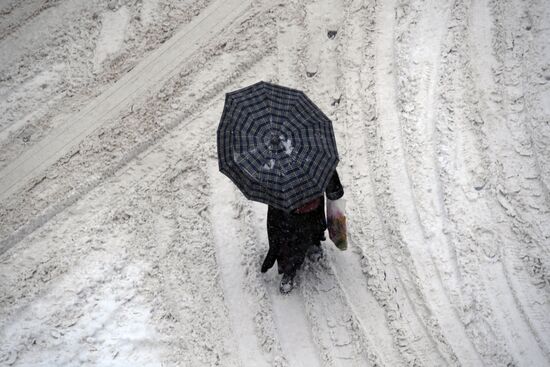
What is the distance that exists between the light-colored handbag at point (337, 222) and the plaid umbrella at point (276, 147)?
22.9 inches

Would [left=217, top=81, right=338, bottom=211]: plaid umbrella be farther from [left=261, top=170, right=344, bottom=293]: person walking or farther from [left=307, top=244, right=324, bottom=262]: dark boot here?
[left=307, top=244, right=324, bottom=262]: dark boot

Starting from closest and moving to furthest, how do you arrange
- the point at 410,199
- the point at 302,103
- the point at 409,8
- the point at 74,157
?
the point at 302,103 < the point at 410,199 < the point at 74,157 < the point at 409,8

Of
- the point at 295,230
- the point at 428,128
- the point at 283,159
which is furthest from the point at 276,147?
the point at 428,128

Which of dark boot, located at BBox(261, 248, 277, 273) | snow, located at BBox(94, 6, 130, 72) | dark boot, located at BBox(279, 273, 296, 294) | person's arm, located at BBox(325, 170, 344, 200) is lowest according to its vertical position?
dark boot, located at BBox(279, 273, 296, 294)

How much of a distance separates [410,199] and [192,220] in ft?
7.73

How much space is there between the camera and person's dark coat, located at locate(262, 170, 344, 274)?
204 inches

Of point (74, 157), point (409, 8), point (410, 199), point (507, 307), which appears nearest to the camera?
point (507, 307)

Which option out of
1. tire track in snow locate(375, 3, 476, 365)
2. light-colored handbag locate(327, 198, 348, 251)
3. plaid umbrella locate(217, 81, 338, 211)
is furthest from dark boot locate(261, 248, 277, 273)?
tire track in snow locate(375, 3, 476, 365)

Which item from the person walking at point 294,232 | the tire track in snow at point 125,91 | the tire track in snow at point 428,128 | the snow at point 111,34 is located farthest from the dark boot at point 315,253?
the snow at point 111,34

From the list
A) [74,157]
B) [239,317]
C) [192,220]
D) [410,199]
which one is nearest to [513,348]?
[410,199]

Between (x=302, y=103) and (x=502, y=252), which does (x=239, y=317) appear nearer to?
(x=302, y=103)

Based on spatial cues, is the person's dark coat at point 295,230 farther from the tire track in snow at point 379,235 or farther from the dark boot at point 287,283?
the tire track in snow at point 379,235

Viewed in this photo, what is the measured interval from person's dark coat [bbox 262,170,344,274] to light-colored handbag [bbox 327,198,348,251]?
7cm

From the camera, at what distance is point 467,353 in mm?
5238
